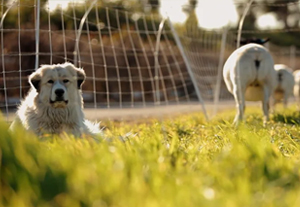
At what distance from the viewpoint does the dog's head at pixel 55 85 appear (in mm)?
5477

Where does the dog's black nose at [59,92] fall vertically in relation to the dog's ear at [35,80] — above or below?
below

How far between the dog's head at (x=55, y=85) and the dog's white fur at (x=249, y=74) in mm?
3438

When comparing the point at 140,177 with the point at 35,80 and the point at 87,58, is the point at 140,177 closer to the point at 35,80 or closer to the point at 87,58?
the point at 35,80

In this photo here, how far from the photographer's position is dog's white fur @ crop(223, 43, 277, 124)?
332 inches

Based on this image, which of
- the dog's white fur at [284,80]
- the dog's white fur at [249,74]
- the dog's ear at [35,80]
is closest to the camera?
A: the dog's ear at [35,80]

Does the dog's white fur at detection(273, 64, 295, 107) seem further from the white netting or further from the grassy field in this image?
the grassy field

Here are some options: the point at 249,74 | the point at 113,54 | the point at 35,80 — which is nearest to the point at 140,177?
the point at 35,80

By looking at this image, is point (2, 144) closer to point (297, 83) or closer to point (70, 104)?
point (70, 104)

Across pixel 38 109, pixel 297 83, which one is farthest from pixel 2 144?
pixel 297 83

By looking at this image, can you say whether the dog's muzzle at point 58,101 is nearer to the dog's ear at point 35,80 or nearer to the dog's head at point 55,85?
the dog's head at point 55,85

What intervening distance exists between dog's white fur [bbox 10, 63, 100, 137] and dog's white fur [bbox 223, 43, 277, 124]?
11.2ft

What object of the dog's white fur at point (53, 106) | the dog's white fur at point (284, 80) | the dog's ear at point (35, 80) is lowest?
the dog's white fur at point (284, 80)

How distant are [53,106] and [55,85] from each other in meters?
0.21

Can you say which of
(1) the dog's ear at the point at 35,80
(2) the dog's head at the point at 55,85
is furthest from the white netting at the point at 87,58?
(1) the dog's ear at the point at 35,80
